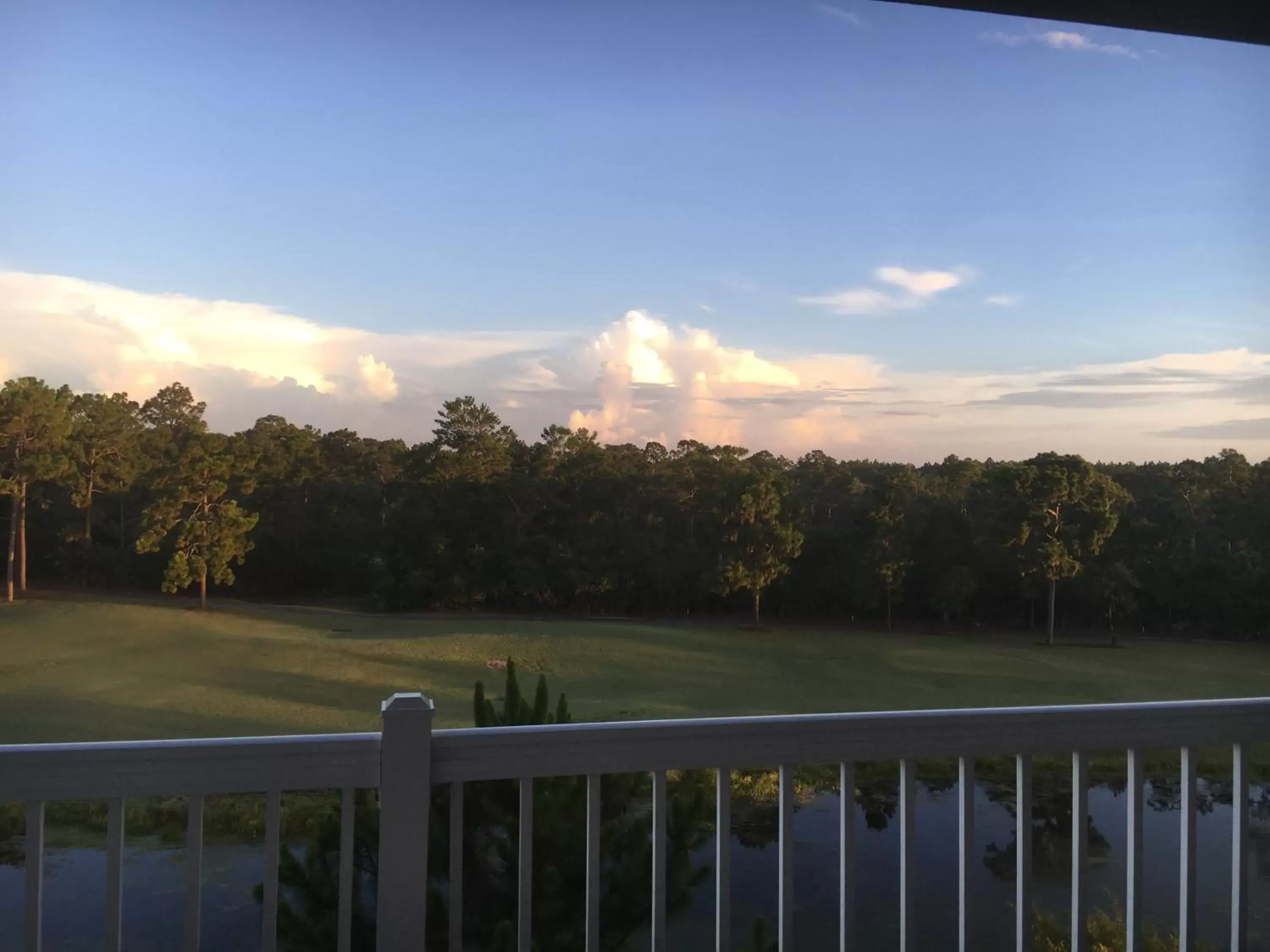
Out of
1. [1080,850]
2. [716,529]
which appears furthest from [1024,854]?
[716,529]

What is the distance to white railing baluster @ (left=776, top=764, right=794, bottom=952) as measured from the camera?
135 cm

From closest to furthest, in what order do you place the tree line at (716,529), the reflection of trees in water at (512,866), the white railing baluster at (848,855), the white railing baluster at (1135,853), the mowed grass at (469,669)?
the white railing baluster at (848,855) → the white railing baluster at (1135,853) → the reflection of trees in water at (512,866) → the mowed grass at (469,669) → the tree line at (716,529)

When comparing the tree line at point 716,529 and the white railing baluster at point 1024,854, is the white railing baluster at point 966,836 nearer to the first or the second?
the white railing baluster at point 1024,854

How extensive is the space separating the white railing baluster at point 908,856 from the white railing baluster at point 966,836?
0.07 metres

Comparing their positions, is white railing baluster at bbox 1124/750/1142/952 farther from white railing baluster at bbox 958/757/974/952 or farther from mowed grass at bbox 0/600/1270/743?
mowed grass at bbox 0/600/1270/743

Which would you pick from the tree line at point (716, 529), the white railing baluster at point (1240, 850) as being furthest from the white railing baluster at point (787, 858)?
the tree line at point (716, 529)

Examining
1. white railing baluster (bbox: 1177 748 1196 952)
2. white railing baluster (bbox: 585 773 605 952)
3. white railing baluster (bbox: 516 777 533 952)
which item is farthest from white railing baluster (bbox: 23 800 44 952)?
white railing baluster (bbox: 1177 748 1196 952)

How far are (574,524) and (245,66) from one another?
230 centimetres

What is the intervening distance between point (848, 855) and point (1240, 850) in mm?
769

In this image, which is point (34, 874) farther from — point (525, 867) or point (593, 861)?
point (593, 861)

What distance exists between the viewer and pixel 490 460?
4.13m

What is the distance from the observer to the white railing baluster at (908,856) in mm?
1396

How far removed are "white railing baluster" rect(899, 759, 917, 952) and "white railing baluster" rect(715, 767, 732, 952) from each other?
0.28 metres

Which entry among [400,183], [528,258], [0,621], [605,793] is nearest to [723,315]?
[528,258]
